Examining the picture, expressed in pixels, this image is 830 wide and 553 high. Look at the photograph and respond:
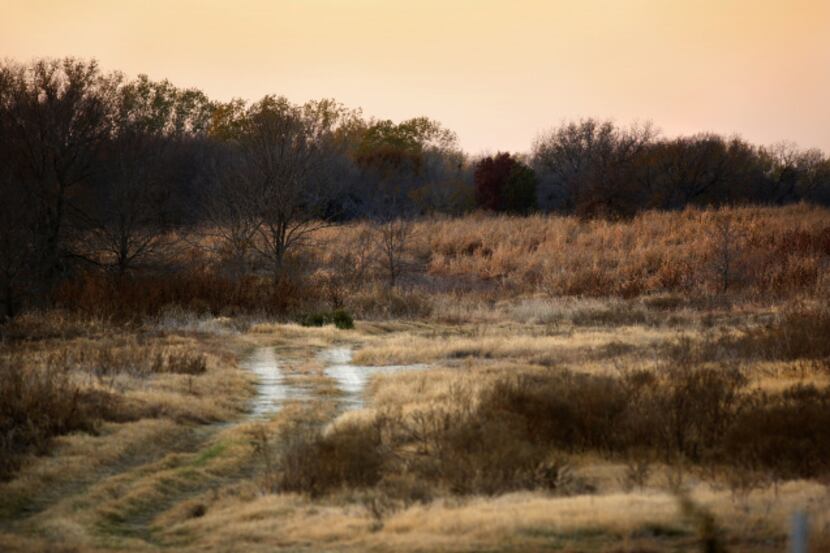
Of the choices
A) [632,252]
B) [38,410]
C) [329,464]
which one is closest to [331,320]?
[38,410]

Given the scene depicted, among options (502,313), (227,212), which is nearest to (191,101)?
(227,212)

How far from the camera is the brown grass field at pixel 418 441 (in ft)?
27.8

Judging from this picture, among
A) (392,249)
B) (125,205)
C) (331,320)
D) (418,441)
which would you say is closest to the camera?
(418,441)

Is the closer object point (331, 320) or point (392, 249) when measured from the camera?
point (331, 320)

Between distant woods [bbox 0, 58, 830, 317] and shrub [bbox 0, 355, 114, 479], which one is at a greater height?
distant woods [bbox 0, 58, 830, 317]

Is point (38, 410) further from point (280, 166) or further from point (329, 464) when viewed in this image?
point (280, 166)

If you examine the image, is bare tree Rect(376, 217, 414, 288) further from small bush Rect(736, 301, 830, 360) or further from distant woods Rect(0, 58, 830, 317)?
small bush Rect(736, 301, 830, 360)

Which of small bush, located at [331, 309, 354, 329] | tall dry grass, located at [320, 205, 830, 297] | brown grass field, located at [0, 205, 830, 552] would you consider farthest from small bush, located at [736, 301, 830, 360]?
tall dry grass, located at [320, 205, 830, 297]

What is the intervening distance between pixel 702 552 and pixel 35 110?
29514 millimetres

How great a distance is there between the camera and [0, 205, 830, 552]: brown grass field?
27.8 feet

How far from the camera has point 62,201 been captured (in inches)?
1249

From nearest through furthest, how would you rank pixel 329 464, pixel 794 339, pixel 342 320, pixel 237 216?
1. pixel 329 464
2. pixel 794 339
3. pixel 342 320
4. pixel 237 216

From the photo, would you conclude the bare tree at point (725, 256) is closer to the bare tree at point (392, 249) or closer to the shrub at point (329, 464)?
the bare tree at point (392, 249)

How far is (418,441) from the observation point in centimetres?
1189
